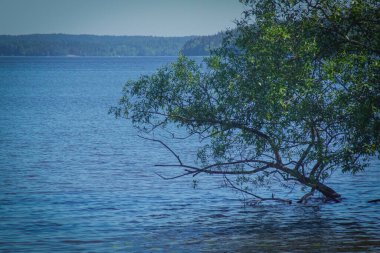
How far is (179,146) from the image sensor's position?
52.7m

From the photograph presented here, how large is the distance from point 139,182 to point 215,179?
4.01 metres

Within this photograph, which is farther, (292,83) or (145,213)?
(145,213)

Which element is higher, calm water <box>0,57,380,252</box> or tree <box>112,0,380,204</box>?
tree <box>112,0,380,204</box>

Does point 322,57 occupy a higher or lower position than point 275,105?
higher

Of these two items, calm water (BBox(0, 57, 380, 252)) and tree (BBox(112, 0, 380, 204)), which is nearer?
tree (BBox(112, 0, 380, 204))

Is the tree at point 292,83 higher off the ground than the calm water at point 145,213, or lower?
higher

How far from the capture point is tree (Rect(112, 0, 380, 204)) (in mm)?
23312

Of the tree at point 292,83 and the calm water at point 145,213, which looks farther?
the calm water at point 145,213

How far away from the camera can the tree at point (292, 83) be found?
76.5 ft

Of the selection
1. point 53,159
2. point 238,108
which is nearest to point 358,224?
point 238,108

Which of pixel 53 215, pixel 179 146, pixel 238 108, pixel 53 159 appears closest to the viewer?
pixel 238 108

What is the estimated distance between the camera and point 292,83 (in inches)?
956

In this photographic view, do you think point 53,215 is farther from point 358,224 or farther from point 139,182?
point 358,224

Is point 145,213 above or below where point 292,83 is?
below
